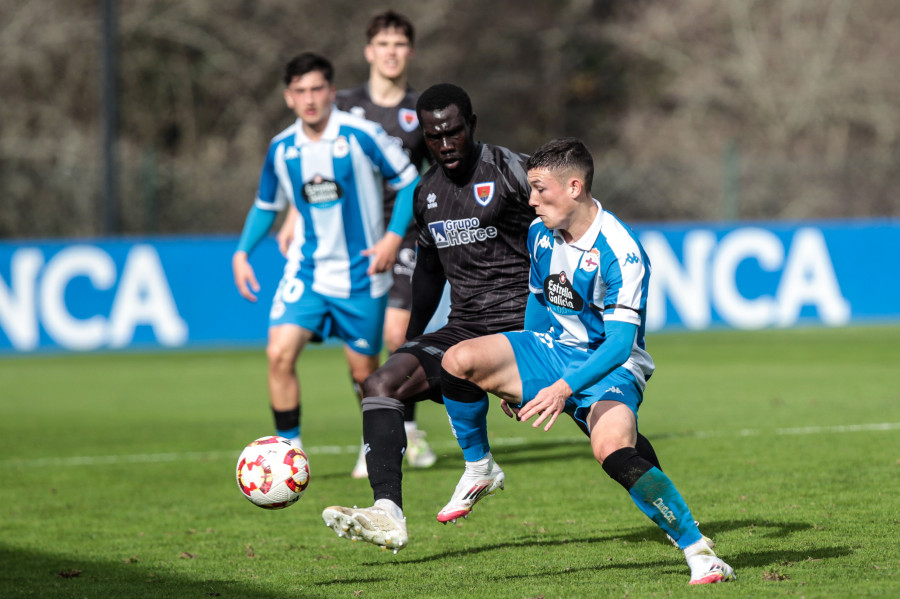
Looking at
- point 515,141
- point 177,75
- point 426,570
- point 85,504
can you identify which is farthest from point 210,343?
point 515,141

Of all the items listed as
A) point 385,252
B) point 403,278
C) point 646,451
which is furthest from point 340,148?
point 646,451

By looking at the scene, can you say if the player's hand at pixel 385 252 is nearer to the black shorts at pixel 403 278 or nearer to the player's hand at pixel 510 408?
the black shorts at pixel 403 278

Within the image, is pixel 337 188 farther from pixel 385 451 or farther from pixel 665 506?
pixel 665 506

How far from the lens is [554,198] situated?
4.96 metres

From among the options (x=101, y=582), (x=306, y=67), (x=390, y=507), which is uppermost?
(x=306, y=67)

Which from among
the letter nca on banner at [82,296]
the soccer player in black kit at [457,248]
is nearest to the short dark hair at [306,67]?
the soccer player in black kit at [457,248]

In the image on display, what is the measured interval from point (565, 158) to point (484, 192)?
807 millimetres

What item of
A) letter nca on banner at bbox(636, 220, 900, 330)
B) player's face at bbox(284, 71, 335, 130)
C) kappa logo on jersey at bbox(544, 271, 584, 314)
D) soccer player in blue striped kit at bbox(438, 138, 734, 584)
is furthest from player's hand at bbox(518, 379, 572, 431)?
letter nca on banner at bbox(636, 220, 900, 330)

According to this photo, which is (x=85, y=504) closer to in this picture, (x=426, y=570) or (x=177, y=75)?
(x=426, y=570)

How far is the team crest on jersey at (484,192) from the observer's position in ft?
18.7

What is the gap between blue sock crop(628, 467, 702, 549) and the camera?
4617 mm

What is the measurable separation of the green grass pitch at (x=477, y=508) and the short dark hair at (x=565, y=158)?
5.21 ft

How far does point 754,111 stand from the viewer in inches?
1257

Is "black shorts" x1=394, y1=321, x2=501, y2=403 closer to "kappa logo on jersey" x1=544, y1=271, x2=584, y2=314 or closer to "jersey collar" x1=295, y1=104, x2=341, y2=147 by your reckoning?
"kappa logo on jersey" x1=544, y1=271, x2=584, y2=314
